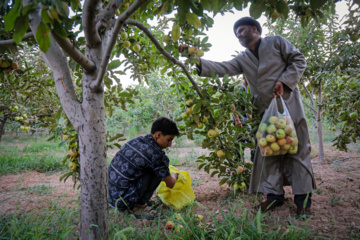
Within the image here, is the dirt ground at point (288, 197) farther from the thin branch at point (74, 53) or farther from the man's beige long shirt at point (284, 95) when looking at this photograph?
the thin branch at point (74, 53)

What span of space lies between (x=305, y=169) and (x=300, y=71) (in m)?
0.79

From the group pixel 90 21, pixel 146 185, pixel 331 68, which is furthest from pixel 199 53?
pixel 331 68

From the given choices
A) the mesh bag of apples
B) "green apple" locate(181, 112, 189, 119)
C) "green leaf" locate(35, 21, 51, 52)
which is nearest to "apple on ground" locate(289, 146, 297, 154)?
the mesh bag of apples

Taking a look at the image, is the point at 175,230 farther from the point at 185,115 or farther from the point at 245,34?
the point at 245,34

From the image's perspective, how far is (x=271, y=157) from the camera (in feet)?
5.89

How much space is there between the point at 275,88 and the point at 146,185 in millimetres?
1387

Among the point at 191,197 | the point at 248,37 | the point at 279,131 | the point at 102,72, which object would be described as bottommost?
the point at 191,197

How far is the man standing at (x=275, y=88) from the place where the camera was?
167 cm

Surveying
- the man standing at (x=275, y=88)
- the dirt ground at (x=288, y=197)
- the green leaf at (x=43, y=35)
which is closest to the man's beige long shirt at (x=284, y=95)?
the man standing at (x=275, y=88)

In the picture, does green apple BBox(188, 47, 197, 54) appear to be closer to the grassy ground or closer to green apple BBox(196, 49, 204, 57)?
green apple BBox(196, 49, 204, 57)

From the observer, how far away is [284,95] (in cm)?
177

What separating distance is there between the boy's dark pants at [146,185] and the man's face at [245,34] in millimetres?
1485

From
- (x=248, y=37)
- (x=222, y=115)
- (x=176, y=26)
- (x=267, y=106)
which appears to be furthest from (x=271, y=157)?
(x=176, y=26)

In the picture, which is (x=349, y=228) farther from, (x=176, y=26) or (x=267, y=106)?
(x=176, y=26)
